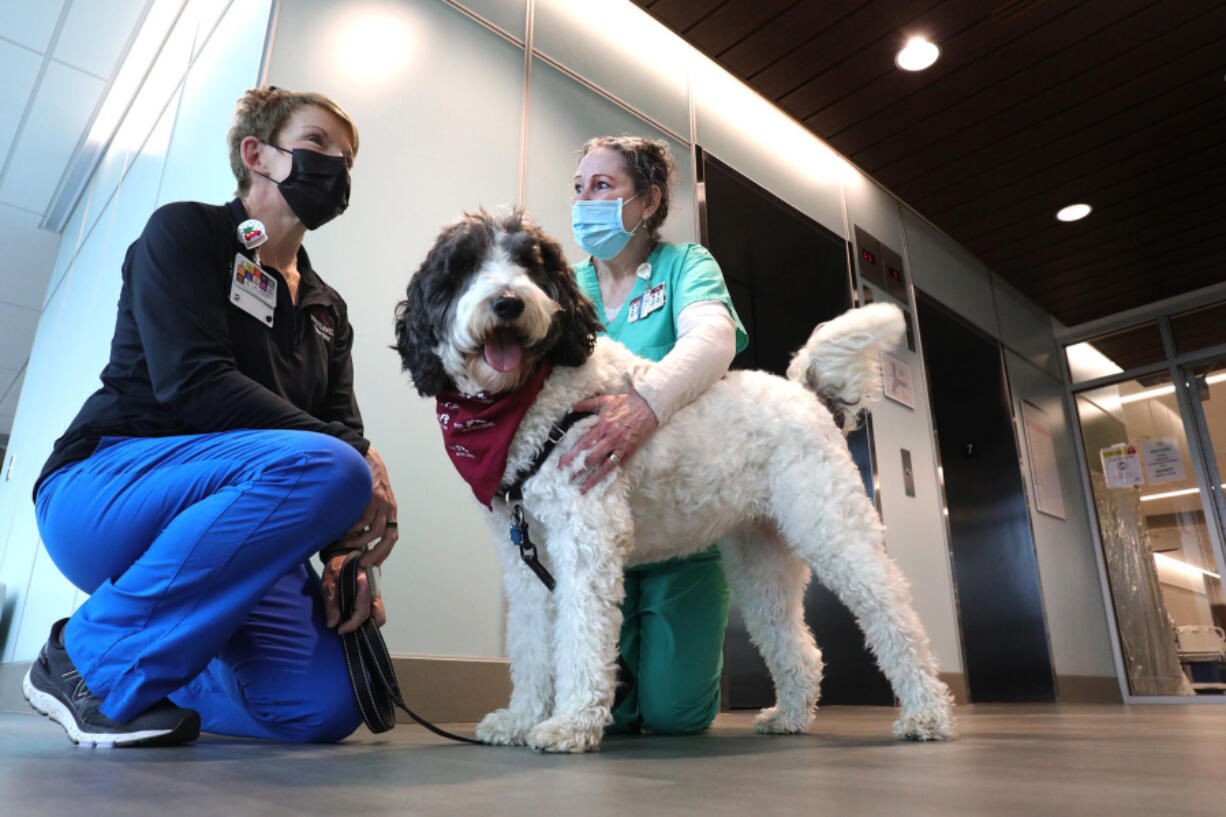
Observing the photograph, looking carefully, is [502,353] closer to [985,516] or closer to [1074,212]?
[985,516]

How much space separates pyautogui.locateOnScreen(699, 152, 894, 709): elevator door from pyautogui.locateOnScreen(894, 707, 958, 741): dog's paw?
1.92 metres

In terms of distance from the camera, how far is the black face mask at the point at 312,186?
1.84 meters

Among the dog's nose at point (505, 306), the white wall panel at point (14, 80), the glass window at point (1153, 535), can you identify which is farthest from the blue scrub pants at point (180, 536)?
the glass window at point (1153, 535)

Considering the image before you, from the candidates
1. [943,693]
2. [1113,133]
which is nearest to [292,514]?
[943,693]

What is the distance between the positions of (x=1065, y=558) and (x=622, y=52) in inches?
205

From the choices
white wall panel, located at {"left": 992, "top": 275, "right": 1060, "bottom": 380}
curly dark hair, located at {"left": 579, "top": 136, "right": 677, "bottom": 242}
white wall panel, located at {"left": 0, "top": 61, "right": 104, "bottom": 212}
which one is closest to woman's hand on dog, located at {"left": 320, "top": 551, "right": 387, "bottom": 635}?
curly dark hair, located at {"left": 579, "top": 136, "right": 677, "bottom": 242}

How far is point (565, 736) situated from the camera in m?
1.38

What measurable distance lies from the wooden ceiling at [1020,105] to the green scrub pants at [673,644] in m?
2.94

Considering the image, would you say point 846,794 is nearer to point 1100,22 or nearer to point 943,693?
point 943,693

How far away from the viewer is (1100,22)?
4004 millimetres

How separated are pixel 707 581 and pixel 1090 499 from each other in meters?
5.98

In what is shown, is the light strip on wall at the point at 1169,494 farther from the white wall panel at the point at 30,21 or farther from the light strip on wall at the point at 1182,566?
the white wall panel at the point at 30,21

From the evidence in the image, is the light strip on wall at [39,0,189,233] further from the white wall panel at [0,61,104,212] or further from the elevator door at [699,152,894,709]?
the elevator door at [699,152,894,709]

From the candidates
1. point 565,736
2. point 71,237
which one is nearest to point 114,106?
point 71,237
